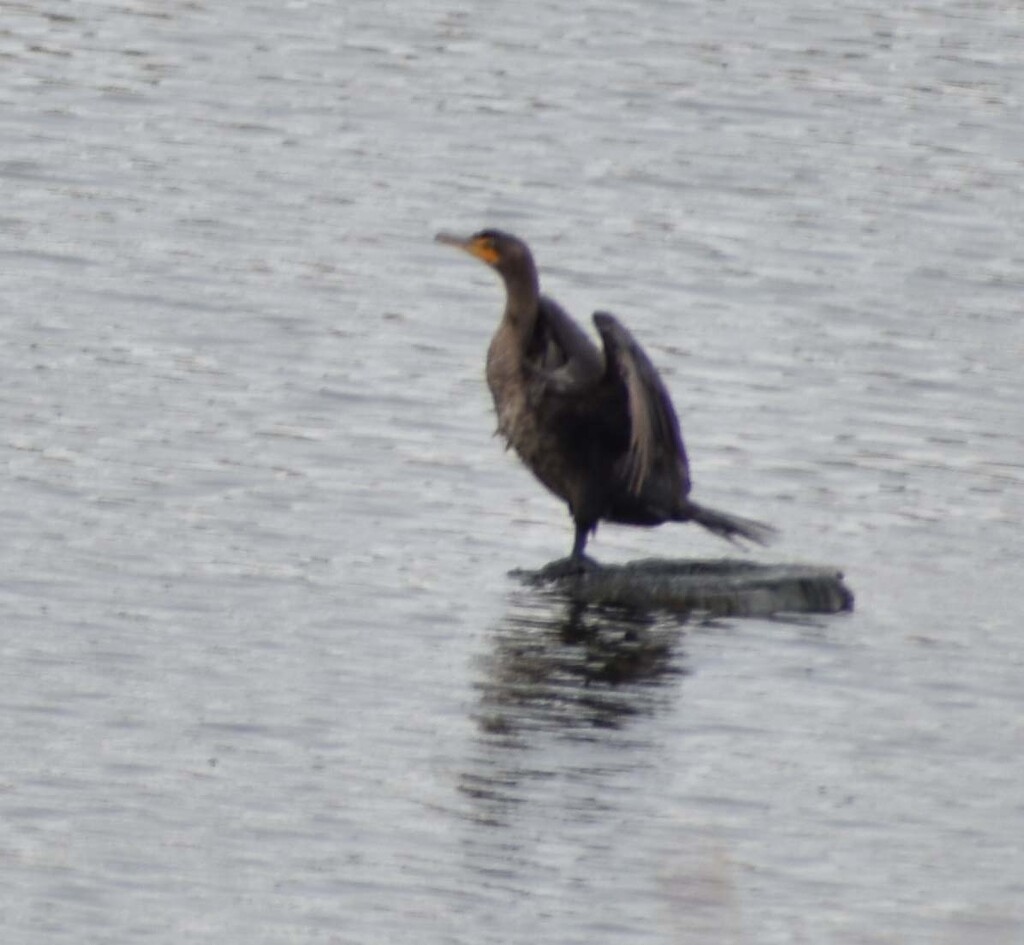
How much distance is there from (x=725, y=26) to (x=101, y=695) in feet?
41.4

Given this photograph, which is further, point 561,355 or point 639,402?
point 561,355

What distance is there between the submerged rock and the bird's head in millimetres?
1019

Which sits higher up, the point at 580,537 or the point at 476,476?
the point at 580,537

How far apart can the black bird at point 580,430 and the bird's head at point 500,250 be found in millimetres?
25

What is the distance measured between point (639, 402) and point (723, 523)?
0.64 meters

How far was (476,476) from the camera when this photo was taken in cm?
1132

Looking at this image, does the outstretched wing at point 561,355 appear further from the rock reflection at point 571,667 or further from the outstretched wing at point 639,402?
the rock reflection at point 571,667

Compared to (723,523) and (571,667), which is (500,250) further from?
(571,667)

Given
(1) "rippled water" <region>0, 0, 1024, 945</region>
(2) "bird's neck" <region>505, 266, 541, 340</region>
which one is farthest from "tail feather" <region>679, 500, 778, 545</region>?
(2) "bird's neck" <region>505, 266, 541, 340</region>

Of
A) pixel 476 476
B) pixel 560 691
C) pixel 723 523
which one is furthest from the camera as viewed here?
pixel 476 476

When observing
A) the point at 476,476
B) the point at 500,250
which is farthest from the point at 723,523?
the point at 476,476

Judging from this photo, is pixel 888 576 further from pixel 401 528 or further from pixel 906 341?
pixel 906 341

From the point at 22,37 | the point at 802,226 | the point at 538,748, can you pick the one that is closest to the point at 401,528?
the point at 538,748

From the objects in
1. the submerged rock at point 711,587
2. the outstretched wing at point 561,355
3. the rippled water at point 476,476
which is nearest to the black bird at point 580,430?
the outstretched wing at point 561,355
